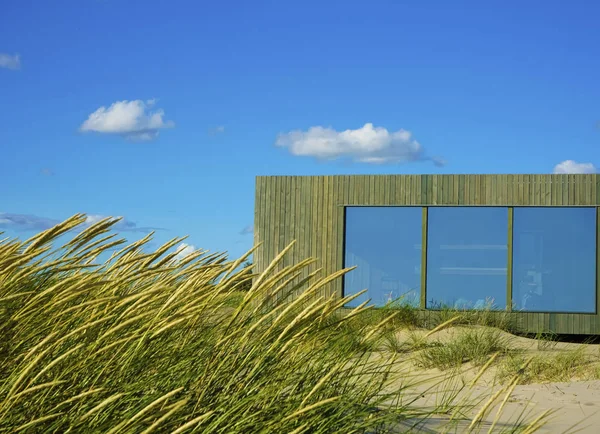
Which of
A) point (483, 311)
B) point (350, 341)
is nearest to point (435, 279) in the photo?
point (483, 311)

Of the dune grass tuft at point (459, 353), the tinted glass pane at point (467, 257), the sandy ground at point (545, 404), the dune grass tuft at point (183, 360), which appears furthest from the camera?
the tinted glass pane at point (467, 257)

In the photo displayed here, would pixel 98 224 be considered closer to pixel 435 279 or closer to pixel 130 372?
pixel 130 372

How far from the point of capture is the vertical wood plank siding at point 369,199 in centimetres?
1112

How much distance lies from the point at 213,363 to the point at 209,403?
11 cm

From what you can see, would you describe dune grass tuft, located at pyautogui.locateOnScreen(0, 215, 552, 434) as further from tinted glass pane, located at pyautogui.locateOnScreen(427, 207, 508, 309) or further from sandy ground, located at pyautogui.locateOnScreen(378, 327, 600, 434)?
tinted glass pane, located at pyautogui.locateOnScreen(427, 207, 508, 309)

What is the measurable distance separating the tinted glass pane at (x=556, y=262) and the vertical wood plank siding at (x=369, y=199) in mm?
136

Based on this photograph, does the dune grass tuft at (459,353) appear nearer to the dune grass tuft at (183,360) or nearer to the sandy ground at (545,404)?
the sandy ground at (545,404)

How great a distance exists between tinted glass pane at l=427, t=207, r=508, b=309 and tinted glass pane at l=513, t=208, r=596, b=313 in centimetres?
27

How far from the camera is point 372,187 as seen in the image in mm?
11438

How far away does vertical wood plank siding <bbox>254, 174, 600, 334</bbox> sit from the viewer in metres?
11.1

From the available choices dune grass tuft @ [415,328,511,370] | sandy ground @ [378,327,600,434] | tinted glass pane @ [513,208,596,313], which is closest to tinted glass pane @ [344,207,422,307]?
tinted glass pane @ [513,208,596,313]

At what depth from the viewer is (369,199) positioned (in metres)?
11.4

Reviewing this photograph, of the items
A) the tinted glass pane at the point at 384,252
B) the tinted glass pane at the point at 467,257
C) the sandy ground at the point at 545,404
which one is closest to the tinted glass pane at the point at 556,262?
the tinted glass pane at the point at 467,257

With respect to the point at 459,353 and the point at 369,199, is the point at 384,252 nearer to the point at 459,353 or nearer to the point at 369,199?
the point at 369,199
